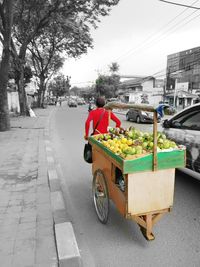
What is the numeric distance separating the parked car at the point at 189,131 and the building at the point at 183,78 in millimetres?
32009

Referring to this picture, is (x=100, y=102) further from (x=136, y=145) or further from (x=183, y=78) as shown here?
(x=183, y=78)

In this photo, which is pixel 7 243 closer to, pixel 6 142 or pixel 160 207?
pixel 160 207

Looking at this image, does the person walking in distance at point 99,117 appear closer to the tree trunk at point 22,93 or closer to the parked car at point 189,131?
the parked car at point 189,131

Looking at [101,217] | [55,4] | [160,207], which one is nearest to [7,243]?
[101,217]

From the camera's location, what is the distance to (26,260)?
3.03 m

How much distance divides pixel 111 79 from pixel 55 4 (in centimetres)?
4285

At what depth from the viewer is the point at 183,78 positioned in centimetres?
6150

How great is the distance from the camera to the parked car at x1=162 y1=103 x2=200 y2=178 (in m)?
5.04

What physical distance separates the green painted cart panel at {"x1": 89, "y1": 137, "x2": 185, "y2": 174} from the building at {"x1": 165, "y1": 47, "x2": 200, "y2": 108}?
3475 centimetres

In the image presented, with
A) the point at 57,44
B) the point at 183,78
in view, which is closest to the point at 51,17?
the point at 57,44

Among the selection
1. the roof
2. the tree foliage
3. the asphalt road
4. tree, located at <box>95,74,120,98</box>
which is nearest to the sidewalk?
the asphalt road

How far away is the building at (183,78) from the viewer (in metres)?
42.9

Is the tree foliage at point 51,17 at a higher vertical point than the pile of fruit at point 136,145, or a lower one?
higher

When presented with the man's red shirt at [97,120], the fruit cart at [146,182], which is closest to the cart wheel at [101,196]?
the fruit cart at [146,182]
